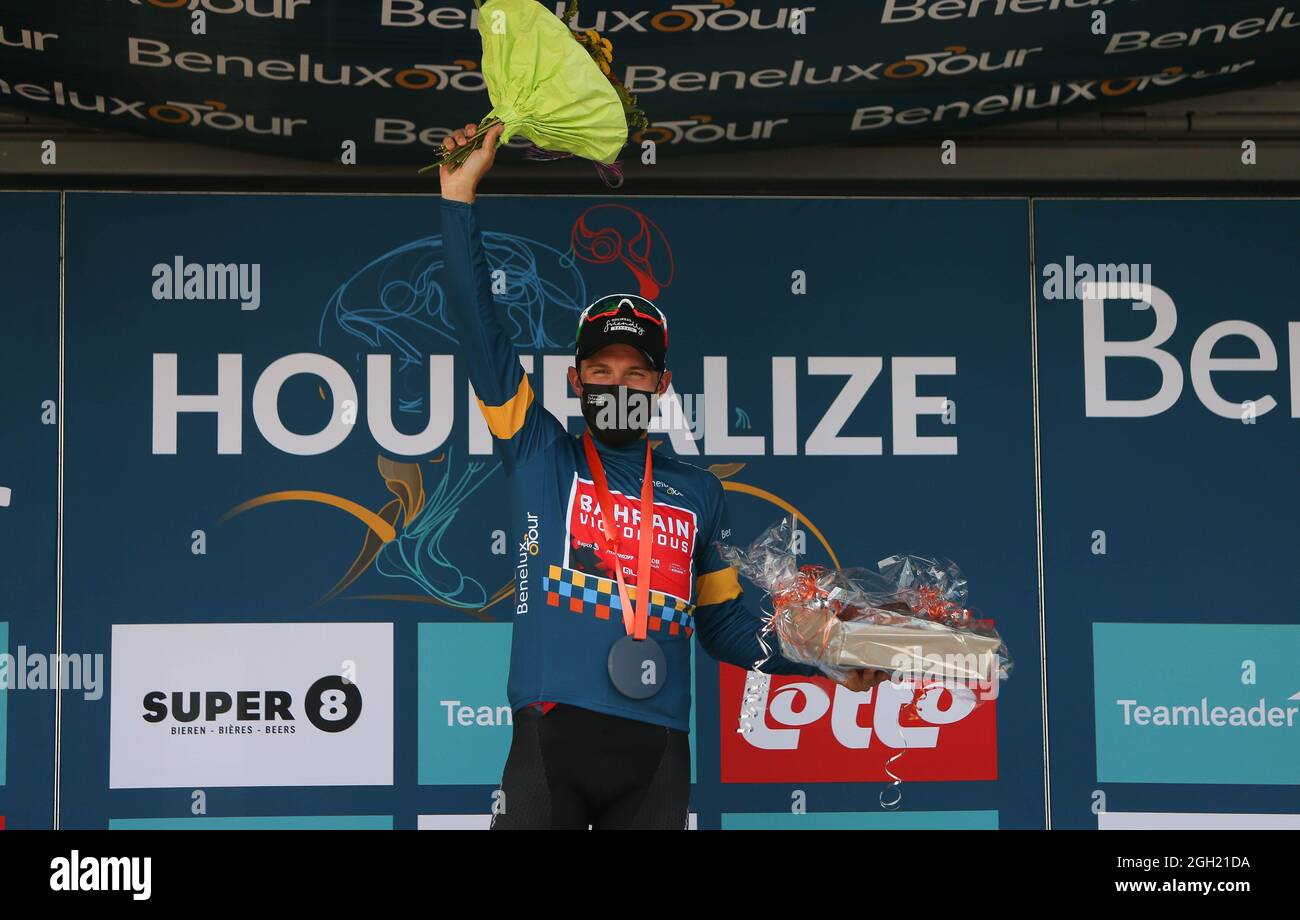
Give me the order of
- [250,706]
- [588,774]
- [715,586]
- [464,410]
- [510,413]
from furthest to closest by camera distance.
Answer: [464,410] < [250,706] < [715,586] < [510,413] < [588,774]

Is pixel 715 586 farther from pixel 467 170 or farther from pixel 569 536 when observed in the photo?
pixel 467 170

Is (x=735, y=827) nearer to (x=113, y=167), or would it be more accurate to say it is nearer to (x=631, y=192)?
(x=631, y=192)

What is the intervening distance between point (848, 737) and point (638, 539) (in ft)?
5.54

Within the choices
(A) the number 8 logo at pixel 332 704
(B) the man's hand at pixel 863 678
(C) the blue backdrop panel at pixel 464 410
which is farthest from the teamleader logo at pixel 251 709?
(B) the man's hand at pixel 863 678

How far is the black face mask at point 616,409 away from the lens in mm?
2732

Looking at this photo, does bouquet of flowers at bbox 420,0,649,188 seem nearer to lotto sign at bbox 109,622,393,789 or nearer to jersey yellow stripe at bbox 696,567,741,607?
jersey yellow stripe at bbox 696,567,741,607

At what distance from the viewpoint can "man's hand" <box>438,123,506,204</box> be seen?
262 centimetres

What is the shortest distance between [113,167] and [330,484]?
104cm

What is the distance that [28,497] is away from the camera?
4.05 meters

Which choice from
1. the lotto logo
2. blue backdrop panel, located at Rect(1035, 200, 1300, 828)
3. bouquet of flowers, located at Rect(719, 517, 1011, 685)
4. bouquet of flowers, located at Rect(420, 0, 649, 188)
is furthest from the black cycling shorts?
blue backdrop panel, located at Rect(1035, 200, 1300, 828)

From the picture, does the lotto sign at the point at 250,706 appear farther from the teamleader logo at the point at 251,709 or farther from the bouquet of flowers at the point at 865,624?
the bouquet of flowers at the point at 865,624

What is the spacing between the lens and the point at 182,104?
3777 millimetres

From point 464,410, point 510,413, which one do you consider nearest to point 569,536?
point 510,413

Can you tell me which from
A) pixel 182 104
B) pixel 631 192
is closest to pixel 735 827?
pixel 631 192
